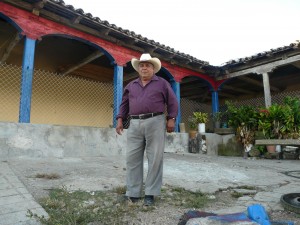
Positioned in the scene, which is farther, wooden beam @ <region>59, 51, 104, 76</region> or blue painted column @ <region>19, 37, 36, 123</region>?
wooden beam @ <region>59, 51, 104, 76</region>

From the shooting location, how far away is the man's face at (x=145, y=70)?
2.83m

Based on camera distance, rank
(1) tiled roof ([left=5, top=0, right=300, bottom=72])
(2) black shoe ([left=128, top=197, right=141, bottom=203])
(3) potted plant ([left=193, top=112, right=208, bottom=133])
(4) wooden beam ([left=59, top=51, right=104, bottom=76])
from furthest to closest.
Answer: (3) potted plant ([left=193, top=112, right=208, bottom=133])
(4) wooden beam ([left=59, top=51, right=104, bottom=76])
(1) tiled roof ([left=5, top=0, right=300, bottom=72])
(2) black shoe ([left=128, top=197, right=141, bottom=203])

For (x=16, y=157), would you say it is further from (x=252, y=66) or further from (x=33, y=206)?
(x=252, y=66)

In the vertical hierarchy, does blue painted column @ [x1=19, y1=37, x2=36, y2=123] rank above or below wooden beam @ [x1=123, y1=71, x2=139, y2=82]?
below

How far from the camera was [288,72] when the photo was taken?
10750 mm

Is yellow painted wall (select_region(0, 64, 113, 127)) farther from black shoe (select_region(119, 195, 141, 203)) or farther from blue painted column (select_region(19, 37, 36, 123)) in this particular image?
black shoe (select_region(119, 195, 141, 203))

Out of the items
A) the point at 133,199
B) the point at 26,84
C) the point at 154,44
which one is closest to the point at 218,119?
the point at 154,44

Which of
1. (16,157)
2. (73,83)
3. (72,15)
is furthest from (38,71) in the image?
(16,157)

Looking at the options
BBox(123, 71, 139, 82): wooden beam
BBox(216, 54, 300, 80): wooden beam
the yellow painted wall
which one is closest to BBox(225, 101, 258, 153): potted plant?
BBox(216, 54, 300, 80): wooden beam

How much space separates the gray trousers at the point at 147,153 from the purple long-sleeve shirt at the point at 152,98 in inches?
4.3

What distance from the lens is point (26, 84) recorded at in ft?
18.5

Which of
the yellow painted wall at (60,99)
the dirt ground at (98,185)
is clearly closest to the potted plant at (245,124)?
the yellow painted wall at (60,99)

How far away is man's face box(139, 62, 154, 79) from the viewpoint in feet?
9.29

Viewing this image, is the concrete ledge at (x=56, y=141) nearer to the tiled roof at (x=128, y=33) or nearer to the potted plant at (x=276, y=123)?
the tiled roof at (x=128, y=33)
